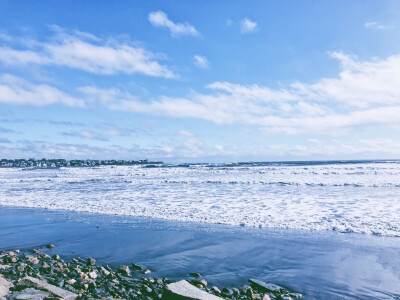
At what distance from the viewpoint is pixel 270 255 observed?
22.7 feet

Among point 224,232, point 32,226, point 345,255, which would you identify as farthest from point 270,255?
point 32,226

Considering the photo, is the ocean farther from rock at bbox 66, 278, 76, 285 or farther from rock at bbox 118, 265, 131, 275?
rock at bbox 66, 278, 76, 285

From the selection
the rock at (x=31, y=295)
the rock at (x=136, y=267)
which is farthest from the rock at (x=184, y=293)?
the rock at (x=136, y=267)

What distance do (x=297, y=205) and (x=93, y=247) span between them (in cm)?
907

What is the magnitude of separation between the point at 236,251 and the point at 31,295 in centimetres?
445

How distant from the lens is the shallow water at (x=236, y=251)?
18.1 ft

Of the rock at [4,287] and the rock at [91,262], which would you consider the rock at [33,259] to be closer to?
the rock at [91,262]

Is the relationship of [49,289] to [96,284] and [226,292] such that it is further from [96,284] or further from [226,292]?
[226,292]

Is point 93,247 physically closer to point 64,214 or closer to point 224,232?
point 224,232

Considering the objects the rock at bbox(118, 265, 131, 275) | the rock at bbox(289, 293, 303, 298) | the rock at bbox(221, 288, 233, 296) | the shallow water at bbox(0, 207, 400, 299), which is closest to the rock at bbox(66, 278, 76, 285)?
the rock at bbox(118, 265, 131, 275)

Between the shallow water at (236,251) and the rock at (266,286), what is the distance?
7.9 inches

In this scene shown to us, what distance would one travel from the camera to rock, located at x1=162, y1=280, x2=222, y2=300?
4.02 metres

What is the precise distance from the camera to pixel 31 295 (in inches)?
161

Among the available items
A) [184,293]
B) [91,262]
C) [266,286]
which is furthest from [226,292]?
[91,262]
